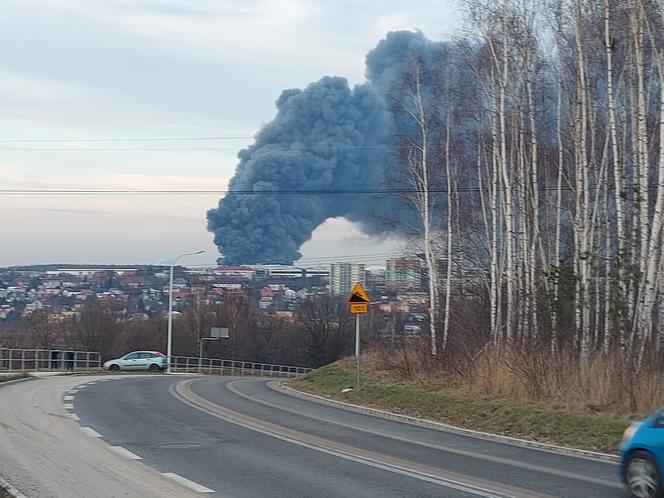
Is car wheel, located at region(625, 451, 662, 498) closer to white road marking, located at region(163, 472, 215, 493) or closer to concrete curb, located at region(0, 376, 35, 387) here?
white road marking, located at region(163, 472, 215, 493)

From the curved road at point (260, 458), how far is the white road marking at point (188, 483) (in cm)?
1

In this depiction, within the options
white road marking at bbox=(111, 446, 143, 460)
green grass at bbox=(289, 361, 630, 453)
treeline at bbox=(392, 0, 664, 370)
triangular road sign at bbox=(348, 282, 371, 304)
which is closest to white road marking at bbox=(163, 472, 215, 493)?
white road marking at bbox=(111, 446, 143, 460)

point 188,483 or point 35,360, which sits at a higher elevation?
point 188,483

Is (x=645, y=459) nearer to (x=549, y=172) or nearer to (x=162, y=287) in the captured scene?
(x=549, y=172)

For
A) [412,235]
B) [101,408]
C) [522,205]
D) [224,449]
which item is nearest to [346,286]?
[412,235]

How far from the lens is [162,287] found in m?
94.7

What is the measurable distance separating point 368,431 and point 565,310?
10.3 metres

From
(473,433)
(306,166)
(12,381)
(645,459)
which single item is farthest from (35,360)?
(306,166)

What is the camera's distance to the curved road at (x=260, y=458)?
34.9ft

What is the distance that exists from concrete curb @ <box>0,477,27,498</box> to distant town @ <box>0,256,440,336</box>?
238 ft

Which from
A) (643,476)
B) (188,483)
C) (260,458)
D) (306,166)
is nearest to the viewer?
(643,476)

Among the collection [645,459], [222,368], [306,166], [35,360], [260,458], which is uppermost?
[306,166]

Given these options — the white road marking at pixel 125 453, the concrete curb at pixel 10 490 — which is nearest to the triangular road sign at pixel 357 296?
the white road marking at pixel 125 453

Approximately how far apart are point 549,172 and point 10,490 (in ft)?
91.1
